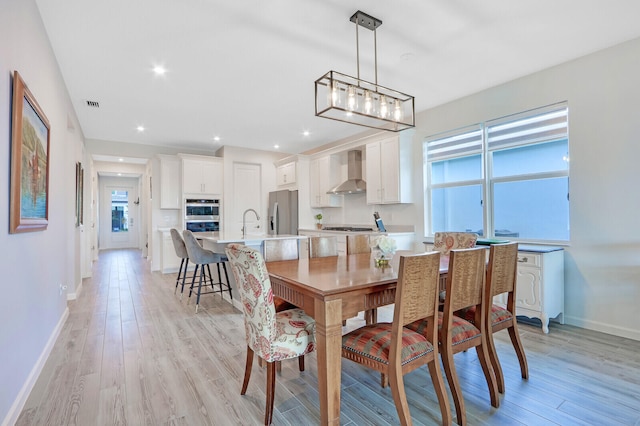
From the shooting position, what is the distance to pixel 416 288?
5.36ft

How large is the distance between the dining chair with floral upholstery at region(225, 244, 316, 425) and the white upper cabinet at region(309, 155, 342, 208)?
4457mm

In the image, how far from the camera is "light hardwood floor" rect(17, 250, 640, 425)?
71.5 inches

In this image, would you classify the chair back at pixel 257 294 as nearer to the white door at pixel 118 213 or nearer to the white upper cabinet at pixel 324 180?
the white upper cabinet at pixel 324 180

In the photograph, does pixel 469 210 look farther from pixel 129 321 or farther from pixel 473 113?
pixel 129 321

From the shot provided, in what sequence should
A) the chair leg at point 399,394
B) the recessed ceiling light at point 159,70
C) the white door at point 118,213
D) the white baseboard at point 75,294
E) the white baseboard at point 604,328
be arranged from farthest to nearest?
the white door at point 118,213, the white baseboard at point 75,294, the recessed ceiling light at point 159,70, the white baseboard at point 604,328, the chair leg at point 399,394

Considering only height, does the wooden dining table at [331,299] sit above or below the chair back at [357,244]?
below

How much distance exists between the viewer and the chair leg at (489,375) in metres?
1.88

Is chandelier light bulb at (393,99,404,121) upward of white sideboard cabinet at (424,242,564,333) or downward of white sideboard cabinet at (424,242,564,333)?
upward

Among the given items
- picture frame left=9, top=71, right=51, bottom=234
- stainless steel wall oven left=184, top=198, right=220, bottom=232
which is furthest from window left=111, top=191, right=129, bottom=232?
picture frame left=9, top=71, right=51, bottom=234

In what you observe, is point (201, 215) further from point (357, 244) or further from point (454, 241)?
point (454, 241)

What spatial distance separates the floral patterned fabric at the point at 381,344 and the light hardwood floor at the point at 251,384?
1.40ft

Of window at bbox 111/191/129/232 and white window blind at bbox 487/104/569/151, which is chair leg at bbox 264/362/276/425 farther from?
window at bbox 111/191/129/232

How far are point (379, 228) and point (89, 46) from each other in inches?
159

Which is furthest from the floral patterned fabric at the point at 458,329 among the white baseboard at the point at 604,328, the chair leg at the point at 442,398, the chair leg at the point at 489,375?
the white baseboard at the point at 604,328
